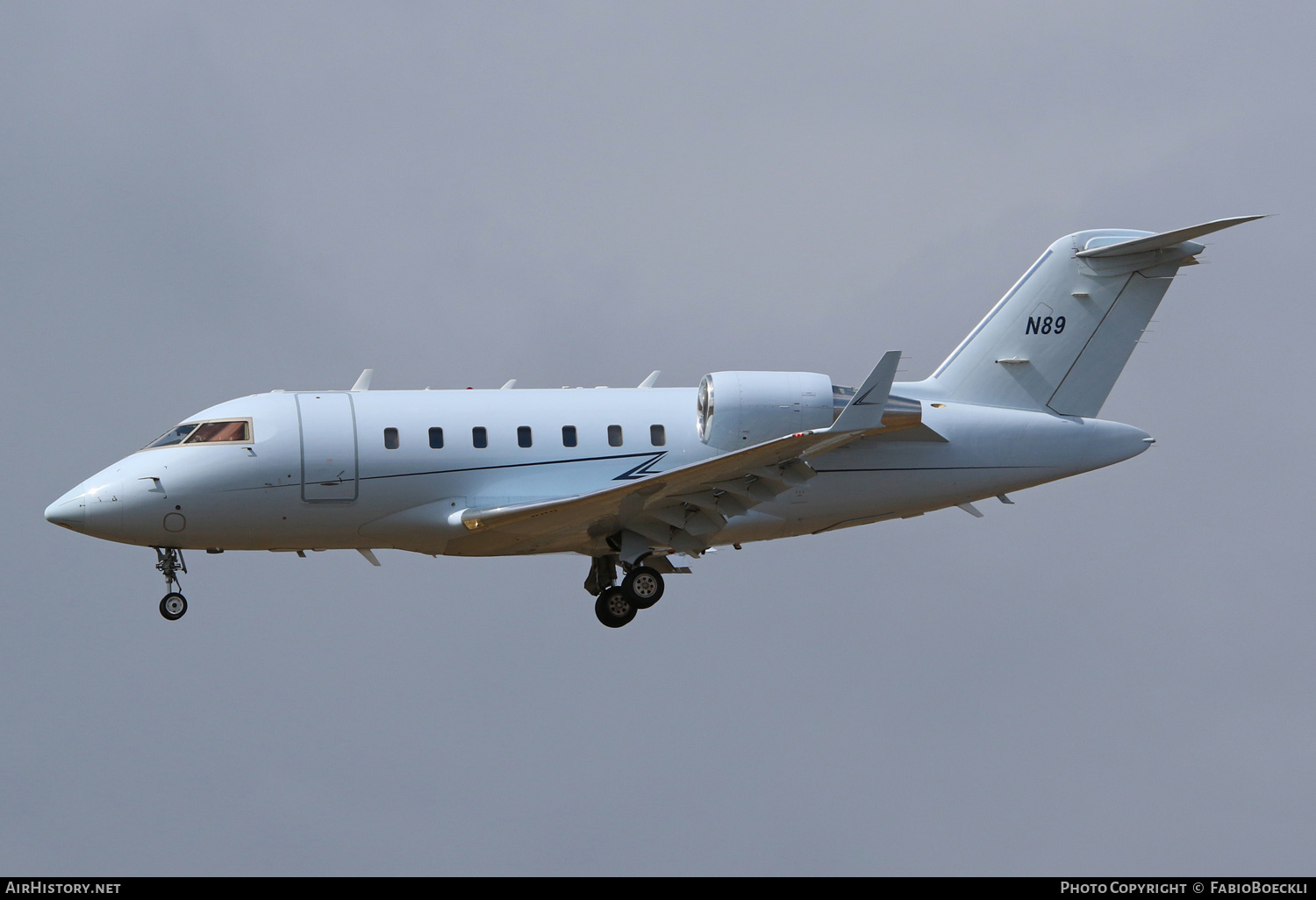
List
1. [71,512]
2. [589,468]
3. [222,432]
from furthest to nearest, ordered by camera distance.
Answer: [589,468] < [222,432] < [71,512]

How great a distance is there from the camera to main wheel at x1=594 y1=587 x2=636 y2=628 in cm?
2831

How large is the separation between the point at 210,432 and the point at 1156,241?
17.2 meters

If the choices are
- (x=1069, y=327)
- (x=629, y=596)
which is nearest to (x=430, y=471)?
(x=629, y=596)

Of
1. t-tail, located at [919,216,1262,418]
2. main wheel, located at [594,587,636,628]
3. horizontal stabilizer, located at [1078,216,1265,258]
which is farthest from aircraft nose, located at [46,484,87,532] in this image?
horizontal stabilizer, located at [1078,216,1265,258]

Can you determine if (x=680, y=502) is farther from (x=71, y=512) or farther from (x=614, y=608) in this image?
(x=71, y=512)

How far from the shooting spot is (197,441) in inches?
1073

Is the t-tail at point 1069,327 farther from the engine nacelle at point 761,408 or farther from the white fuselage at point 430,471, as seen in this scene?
the engine nacelle at point 761,408

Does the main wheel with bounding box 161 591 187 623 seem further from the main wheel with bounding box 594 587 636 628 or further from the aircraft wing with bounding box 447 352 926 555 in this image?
the main wheel with bounding box 594 587 636 628

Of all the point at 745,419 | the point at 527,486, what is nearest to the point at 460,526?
the point at 527,486

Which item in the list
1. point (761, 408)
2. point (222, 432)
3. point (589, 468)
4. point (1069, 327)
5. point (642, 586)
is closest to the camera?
point (761, 408)

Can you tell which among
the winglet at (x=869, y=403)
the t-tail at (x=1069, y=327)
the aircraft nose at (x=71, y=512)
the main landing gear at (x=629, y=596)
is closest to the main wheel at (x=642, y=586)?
the main landing gear at (x=629, y=596)

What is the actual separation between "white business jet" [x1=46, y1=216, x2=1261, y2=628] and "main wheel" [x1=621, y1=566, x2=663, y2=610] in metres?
0.03

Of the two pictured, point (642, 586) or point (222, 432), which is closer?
point (222, 432)

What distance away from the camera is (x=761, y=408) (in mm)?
27031
